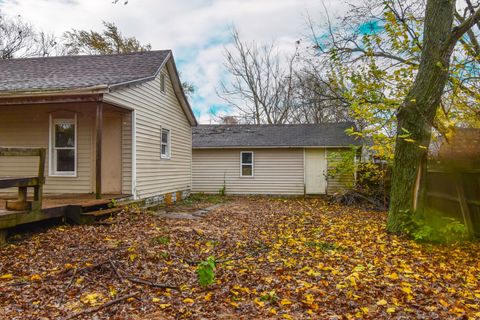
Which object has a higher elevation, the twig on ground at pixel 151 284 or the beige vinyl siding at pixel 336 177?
the beige vinyl siding at pixel 336 177

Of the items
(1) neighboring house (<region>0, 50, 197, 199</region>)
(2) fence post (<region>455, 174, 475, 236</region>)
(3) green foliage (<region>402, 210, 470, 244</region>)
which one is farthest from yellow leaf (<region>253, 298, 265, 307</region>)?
(1) neighboring house (<region>0, 50, 197, 199</region>)

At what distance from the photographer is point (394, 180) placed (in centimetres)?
716

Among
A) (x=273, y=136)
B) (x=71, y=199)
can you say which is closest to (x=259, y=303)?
(x=71, y=199)

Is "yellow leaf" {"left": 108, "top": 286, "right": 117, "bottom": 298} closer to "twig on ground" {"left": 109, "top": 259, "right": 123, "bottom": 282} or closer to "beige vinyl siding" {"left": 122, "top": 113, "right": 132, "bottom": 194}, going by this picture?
"twig on ground" {"left": 109, "top": 259, "right": 123, "bottom": 282}

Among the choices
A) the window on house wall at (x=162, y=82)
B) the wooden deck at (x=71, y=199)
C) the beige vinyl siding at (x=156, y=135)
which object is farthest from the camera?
the window on house wall at (x=162, y=82)

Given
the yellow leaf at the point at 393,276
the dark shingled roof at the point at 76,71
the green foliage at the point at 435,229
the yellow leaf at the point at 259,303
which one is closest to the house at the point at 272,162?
the dark shingled roof at the point at 76,71

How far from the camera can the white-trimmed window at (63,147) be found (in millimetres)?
9367

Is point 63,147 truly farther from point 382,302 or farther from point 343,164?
point 343,164

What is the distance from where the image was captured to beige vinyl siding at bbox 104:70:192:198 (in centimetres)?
964

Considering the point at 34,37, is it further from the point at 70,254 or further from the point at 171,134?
the point at 70,254

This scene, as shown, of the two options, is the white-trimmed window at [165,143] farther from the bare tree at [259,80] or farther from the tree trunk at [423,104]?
the bare tree at [259,80]

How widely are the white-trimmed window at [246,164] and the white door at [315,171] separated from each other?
9.23ft

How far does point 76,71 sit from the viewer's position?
10.1 meters

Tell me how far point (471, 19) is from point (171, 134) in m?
9.63
